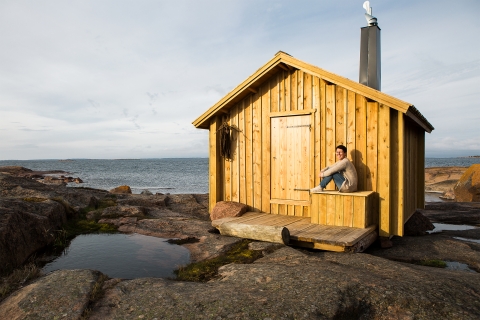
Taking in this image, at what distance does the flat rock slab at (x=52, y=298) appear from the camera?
11.4ft

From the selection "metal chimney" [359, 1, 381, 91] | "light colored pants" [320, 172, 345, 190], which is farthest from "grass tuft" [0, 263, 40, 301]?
"metal chimney" [359, 1, 381, 91]

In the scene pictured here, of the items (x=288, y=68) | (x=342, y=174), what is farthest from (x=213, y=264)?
(x=288, y=68)

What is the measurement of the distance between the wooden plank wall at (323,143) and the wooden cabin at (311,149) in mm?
22

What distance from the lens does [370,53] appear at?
10.0 meters

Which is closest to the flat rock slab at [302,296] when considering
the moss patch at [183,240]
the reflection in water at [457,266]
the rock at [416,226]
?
the reflection in water at [457,266]

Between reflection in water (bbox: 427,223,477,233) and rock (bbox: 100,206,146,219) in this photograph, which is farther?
reflection in water (bbox: 427,223,477,233)

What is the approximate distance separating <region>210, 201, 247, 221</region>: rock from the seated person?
2156mm

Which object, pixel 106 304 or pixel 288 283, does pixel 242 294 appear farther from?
pixel 106 304

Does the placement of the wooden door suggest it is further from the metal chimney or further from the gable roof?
the metal chimney

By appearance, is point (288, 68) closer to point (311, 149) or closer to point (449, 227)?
point (311, 149)

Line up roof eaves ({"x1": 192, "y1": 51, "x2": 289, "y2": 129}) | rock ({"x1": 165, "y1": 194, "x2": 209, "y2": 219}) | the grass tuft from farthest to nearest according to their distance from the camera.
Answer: rock ({"x1": 165, "y1": 194, "x2": 209, "y2": 219}) < roof eaves ({"x1": 192, "y1": 51, "x2": 289, "y2": 129}) < the grass tuft

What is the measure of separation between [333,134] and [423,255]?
3.19 metres

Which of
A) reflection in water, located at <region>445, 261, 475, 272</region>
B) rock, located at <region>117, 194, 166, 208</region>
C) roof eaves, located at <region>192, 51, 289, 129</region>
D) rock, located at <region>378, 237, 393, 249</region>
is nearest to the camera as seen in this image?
reflection in water, located at <region>445, 261, 475, 272</region>

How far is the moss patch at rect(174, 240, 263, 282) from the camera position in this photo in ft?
16.1
